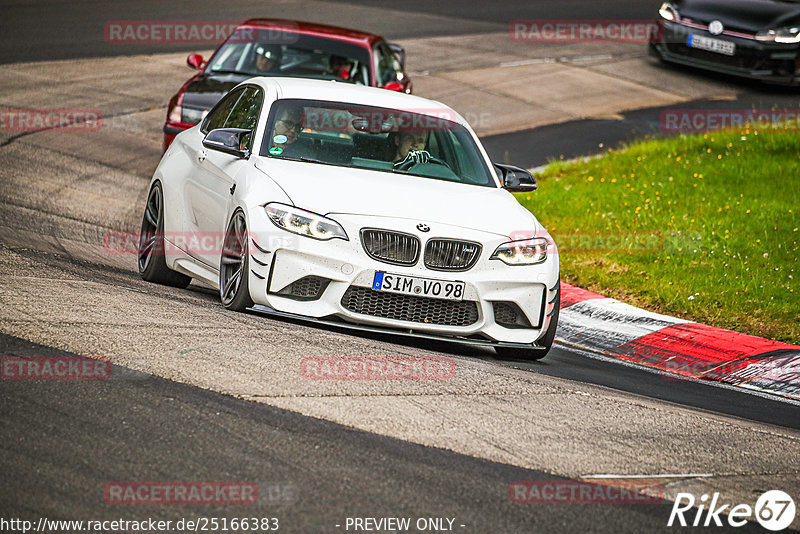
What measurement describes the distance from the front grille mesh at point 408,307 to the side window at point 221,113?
2.57m

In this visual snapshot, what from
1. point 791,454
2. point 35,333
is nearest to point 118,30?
point 35,333

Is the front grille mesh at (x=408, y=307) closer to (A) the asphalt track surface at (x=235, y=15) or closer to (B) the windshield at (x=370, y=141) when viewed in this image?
(B) the windshield at (x=370, y=141)

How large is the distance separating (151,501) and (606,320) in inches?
221

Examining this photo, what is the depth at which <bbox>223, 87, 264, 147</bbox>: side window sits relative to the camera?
8.37m

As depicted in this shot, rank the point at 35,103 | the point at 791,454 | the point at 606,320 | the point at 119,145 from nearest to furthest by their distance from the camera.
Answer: the point at 791,454, the point at 606,320, the point at 119,145, the point at 35,103

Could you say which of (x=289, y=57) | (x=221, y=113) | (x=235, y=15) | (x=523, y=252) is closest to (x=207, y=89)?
(x=289, y=57)

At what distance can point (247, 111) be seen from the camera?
28.2 ft

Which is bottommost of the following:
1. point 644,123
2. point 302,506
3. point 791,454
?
point 644,123

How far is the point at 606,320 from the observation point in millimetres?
9305

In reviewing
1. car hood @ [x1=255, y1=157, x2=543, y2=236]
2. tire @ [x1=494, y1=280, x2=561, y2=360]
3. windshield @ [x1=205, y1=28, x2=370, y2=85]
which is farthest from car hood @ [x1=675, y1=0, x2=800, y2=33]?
tire @ [x1=494, y1=280, x2=561, y2=360]

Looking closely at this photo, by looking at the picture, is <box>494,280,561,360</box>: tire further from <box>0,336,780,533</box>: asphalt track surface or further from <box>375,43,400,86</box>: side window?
<box>375,43,400,86</box>: side window

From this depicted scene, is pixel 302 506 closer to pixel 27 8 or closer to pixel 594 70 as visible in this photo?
pixel 594 70

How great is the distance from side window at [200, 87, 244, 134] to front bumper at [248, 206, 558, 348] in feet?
6.97

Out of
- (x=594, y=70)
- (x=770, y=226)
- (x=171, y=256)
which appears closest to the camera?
(x=171, y=256)
